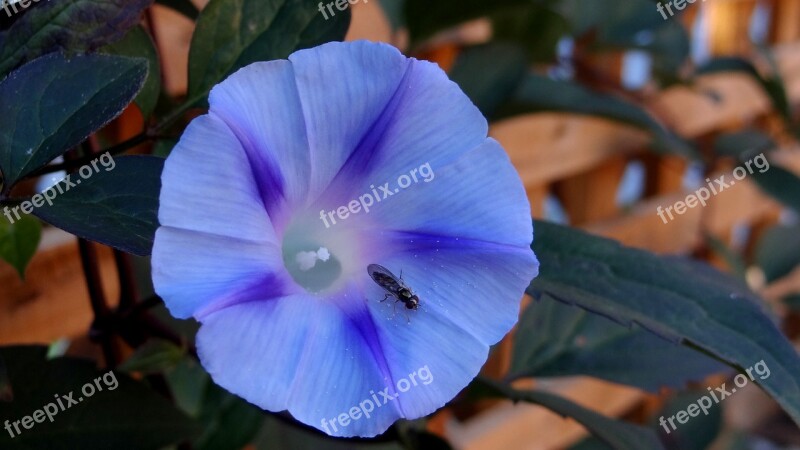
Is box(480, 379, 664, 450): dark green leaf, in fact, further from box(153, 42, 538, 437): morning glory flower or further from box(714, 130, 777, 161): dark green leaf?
box(714, 130, 777, 161): dark green leaf

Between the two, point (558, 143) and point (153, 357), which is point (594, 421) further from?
point (558, 143)

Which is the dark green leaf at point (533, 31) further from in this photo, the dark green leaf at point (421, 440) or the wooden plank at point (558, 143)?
the dark green leaf at point (421, 440)

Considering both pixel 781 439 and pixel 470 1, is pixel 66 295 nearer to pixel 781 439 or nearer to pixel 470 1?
pixel 470 1

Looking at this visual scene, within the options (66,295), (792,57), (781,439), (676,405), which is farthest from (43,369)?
(781,439)

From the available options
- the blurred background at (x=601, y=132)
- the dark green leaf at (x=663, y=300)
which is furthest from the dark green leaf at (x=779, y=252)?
the dark green leaf at (x=663, y=300)

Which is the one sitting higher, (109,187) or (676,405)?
(109,187)

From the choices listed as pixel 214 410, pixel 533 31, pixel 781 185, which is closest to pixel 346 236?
pixel 214 410

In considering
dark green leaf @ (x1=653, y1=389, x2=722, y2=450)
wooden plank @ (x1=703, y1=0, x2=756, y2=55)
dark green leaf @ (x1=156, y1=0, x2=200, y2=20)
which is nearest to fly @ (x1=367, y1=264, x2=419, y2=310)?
dark green leaf @ (x1=156, y1=0, x2=200, y2=20)
